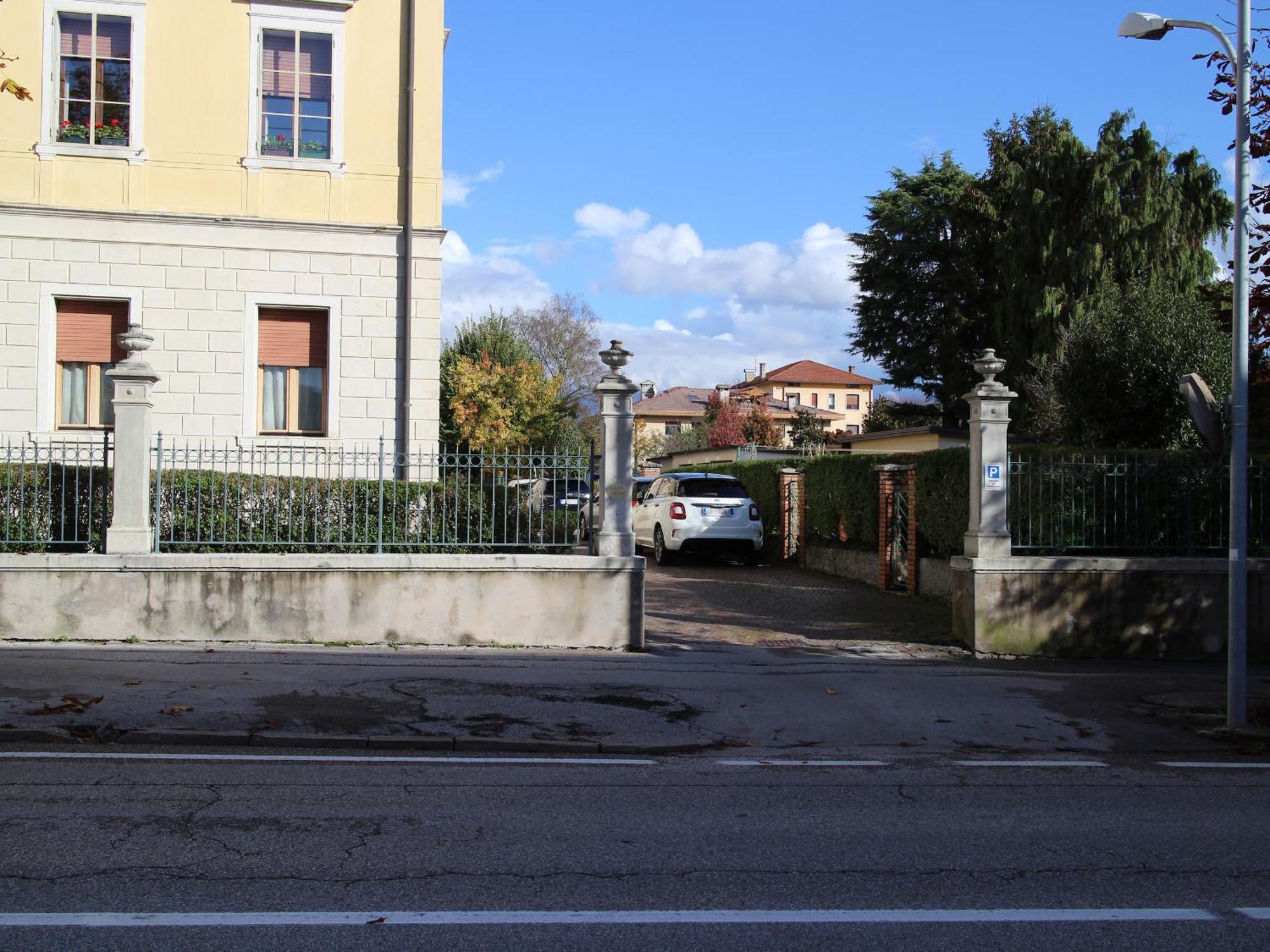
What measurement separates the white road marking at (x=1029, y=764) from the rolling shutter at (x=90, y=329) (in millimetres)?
12616

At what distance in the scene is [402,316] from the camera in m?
16.4

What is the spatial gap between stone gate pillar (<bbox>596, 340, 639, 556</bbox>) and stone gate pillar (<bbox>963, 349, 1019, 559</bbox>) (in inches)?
143

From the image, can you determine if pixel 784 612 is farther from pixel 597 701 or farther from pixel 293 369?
pixel 293 369

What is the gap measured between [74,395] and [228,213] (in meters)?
3.21

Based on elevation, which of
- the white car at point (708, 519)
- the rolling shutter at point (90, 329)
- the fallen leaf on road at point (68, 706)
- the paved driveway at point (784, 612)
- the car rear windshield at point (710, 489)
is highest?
the rolling shutter at point (90, 329)

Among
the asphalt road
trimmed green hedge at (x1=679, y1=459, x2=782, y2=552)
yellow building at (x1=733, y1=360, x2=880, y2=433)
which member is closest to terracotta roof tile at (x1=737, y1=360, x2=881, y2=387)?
yellow building at (x1=733, y1=360, x2=880, y2=433)

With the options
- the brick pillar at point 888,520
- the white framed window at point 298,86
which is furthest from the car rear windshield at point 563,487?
the white framed window at point 298,86

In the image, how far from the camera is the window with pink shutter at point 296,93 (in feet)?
52.9

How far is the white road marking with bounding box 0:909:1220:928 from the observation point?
14.6ft

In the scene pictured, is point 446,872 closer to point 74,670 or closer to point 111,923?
point 111,923

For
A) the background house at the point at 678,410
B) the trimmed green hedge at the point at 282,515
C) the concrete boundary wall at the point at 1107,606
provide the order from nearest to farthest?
1. the trimmed green hedge at the point at 282,515
2. the concrete boundary wall at the point at 1107,606
3. the background house at the point at 678,410

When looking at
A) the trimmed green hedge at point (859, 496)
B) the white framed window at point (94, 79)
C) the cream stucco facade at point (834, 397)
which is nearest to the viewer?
the trimmed green hedge at point (859, 496)

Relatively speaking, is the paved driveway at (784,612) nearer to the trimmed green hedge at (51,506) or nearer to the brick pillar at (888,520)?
the brick pillar at (888,520)

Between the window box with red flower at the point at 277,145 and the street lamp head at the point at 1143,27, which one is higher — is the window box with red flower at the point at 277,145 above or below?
above
